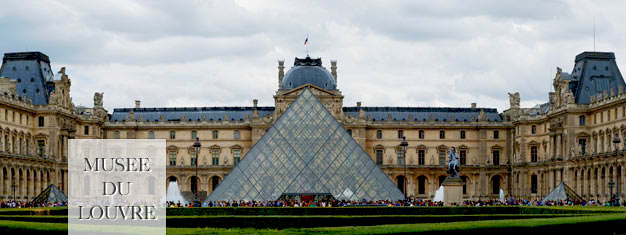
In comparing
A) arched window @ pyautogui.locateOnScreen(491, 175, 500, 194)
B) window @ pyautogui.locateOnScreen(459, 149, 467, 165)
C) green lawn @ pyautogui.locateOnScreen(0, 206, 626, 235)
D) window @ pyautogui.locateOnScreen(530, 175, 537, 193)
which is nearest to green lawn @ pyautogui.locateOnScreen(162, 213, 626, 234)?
green lawn @ pyautogui.locateOnScreen(0, 206, 626, 235)

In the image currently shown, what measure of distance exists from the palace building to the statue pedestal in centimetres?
1953

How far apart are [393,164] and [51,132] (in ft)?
94.2

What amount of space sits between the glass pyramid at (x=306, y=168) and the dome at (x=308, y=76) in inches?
911

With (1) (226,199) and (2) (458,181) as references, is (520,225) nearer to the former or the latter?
(2) (458,181)

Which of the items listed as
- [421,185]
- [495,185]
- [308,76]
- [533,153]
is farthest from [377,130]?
[533,153]

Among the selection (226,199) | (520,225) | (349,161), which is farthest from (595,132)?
(520,225)

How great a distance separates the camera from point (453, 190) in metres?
42.7

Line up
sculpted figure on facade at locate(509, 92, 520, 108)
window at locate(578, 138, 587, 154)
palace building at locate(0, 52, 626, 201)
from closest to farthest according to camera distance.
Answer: palace building at locate(0, 52, 626, 201) → window at locate(578, 138, 587, 154) → sculpted figure on facade at locate(509, 92, 520, 108)

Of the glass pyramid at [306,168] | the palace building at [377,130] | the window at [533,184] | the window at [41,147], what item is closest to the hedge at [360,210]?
the glass pyramid at [306,168]

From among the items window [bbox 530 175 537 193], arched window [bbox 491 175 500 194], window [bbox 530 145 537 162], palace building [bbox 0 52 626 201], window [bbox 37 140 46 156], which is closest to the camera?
palace building [bbox 0 52 626 201]

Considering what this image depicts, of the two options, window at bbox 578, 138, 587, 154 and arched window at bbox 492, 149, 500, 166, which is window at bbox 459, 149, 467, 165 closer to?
arched window at bbox 492, 149, 500, 166

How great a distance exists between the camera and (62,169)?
67.0 meters

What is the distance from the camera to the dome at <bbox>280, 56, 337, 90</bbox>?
3078 inches

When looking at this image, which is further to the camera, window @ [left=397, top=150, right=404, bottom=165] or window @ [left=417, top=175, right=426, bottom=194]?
window @ [left=397, top=150, right=404, bottom=165]
